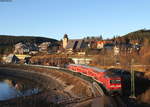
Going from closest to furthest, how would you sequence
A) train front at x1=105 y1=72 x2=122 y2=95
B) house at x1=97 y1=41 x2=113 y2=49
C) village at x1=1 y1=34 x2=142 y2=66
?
train front at x1=105 y1=72 x2=122 y2=95 < village at x1=1 y1=34 x2=142 y2=66 < house at x1=97 y1=41 x2=113 y2=49

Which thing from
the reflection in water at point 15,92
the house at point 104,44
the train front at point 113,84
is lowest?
the reflection in water at point 15,92

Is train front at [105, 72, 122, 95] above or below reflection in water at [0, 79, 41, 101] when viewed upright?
above

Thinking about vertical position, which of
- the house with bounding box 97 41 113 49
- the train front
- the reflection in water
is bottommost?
the reflection in water

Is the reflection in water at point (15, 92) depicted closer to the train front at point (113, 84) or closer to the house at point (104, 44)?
the train front at point (113, 84)

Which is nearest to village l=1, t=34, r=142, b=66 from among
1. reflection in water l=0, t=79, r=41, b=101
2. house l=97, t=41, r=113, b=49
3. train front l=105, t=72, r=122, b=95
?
house l=97, t=41, r=113, b=49

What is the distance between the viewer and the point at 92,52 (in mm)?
122062

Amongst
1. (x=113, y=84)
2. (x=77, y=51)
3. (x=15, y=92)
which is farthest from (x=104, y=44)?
(x=113, y=84)

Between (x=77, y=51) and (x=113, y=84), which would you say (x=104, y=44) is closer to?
(x=77, y=51)

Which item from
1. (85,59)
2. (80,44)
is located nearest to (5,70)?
(85,59)

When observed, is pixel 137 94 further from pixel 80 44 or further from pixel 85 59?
pixel 80 44

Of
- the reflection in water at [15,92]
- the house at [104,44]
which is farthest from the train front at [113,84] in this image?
the house at [104,44]

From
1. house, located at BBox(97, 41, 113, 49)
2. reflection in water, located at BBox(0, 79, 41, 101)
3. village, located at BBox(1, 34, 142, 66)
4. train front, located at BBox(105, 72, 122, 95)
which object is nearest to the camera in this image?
train front, located at BBox(105, 72, 122, 95)

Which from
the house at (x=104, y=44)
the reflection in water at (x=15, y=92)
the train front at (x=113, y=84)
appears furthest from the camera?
the house at (x=104, y=44)

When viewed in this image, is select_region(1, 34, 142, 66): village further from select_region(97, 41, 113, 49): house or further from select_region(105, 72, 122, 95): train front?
select_region(105, 72, 122, 95): train front
